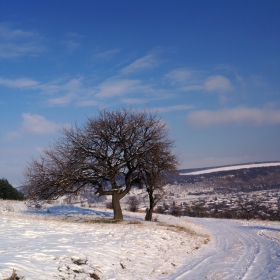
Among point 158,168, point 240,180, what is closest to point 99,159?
point 158,168

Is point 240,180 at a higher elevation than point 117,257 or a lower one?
higher

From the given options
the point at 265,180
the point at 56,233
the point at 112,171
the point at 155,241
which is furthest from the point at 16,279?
the point at 265,180

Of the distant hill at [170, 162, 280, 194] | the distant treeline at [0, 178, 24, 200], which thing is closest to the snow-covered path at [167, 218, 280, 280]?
the distant treeline at [0, 178, 24, 200]

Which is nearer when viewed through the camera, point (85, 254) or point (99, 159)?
point (85, 254)

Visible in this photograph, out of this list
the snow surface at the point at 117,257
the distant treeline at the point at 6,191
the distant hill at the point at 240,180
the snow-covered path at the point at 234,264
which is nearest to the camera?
the snow surface at the point at 117,257

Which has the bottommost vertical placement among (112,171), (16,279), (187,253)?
(187,253)

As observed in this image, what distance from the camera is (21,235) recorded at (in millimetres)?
12102

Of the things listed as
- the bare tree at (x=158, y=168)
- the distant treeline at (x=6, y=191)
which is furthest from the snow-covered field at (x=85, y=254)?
the distant treeline at (x=6, y=191)

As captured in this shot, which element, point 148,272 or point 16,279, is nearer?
point 16,279

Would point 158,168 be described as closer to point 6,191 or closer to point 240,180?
point 6,191

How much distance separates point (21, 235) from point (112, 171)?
10.4m

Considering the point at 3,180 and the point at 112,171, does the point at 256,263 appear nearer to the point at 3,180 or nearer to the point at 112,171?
the point at 112,171

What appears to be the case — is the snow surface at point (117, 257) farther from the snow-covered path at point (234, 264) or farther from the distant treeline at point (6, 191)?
the distant treeline at point (6, 191)

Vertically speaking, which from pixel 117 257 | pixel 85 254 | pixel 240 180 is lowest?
pixel 117 257
